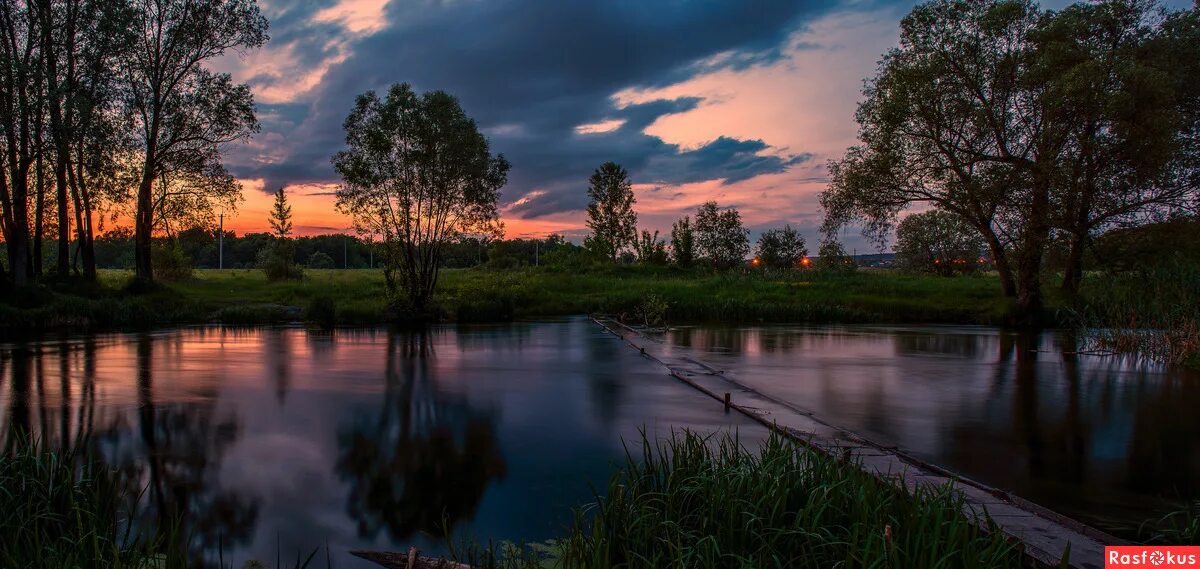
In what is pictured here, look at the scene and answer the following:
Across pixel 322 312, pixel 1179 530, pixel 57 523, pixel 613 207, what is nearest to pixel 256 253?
pixel 613 207

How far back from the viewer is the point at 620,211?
3324 inches

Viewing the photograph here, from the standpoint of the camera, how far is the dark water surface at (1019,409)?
340 inches

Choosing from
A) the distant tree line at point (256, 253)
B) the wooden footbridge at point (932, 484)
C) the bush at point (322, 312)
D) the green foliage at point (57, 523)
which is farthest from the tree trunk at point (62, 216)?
the distant tree line at point (256, 253)

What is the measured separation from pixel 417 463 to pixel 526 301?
29.8m

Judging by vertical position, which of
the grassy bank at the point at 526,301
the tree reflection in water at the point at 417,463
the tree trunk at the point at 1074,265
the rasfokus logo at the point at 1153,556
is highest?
the tree trunk at the point at 1074,265

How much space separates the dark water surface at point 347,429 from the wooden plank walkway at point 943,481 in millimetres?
758

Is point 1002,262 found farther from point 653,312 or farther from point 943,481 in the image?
point 943,481

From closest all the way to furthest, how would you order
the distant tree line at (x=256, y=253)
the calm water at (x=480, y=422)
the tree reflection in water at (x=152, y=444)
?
1. the tree reflection in water at (x=152, y=444)
2. the calm water at (x=480, y=422)
3. the distant tree line at (x=256, y=253)

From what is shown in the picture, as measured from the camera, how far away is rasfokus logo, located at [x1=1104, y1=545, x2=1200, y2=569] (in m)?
5.18

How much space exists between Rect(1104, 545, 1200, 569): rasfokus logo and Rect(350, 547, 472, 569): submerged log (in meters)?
4.90

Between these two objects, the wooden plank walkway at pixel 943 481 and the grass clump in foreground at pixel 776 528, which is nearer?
the grass clump in foreground at pixel 776 528

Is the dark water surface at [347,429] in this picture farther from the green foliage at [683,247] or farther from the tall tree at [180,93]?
the green foliage at [683,247]

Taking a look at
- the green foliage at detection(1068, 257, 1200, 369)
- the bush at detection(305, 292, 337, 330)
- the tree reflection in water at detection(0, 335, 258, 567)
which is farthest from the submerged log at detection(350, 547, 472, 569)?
the bush at detection(305, 292, 337, 330)

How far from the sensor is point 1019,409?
13.6 m
